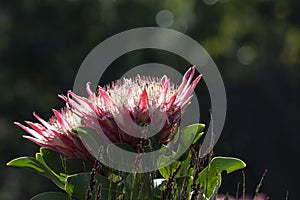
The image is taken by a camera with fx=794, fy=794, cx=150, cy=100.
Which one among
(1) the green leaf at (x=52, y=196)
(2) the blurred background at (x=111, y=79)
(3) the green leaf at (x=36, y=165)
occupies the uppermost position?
(2) the blurred background at (x=111, y=79)

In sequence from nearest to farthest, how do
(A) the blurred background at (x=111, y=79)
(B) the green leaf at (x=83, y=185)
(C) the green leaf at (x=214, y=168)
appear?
(B) the green leaf at (x=83, y=185) < (C) the green leaf at (x=214, y=168) < (A) the blurred background at (x=111, y=79)

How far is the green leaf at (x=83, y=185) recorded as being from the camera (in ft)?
6.86

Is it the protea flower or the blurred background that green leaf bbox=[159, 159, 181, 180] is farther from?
the blurred background

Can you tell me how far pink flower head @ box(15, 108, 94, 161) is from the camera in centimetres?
215

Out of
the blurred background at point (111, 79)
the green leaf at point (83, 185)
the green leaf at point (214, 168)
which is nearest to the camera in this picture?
the green leaf at point (83, 185)

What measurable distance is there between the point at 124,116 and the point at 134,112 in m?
0.03

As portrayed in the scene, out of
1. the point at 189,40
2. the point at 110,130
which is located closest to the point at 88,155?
the point at 110,130

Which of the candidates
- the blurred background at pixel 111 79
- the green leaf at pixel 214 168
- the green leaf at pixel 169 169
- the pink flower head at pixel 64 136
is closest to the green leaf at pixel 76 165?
the pink flower head at pixel 64 136

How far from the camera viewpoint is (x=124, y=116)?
211 centimetres

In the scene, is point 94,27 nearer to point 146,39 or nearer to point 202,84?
point 146,39

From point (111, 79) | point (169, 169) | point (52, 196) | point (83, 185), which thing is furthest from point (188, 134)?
point (111, 79)

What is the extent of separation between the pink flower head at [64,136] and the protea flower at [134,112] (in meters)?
0.04

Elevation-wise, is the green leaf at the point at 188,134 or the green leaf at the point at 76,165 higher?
the green leaf at the point at 188,134

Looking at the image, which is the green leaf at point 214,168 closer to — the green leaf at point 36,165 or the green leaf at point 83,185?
the green leaf at point 83,185
